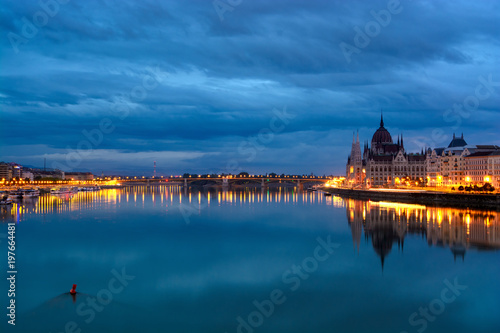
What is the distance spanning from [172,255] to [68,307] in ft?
35.9

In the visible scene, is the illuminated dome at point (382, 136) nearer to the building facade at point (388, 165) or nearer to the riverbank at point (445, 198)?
the building facade at point (388, 165)

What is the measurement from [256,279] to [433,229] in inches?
889

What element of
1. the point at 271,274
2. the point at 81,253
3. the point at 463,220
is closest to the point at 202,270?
the point at 271,274

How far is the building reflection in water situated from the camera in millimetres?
31378

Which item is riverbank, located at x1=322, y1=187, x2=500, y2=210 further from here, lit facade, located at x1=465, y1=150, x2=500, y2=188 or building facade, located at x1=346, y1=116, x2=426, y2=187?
building facade, located at x1=346, y1=116, x2=426, y2=187

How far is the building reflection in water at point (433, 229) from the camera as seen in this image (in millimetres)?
31378

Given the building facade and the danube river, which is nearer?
the danube river

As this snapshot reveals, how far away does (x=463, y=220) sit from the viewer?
145 ft

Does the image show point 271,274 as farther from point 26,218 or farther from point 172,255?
point 26,218

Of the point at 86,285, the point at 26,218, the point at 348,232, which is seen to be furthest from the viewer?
the point at 26,218

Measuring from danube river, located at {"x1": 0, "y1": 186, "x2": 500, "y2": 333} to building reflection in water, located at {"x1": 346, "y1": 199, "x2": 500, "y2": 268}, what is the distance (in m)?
0.16

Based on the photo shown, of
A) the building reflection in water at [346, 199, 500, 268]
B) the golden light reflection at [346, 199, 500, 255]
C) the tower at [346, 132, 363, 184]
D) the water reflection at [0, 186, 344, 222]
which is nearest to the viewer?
the building reflection in water at [346, 199, 500, 268]

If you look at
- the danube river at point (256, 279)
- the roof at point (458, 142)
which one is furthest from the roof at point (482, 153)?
the danube river at point (256, 279)

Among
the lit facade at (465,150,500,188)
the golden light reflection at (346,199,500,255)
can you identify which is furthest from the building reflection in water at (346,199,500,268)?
the lit facade at (465,150,500,188)
